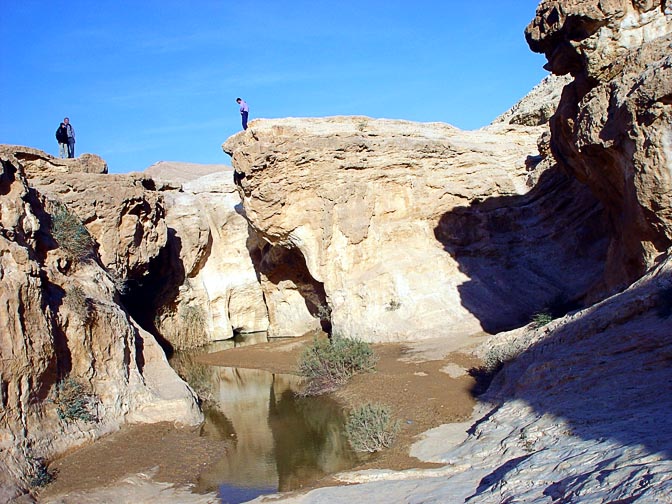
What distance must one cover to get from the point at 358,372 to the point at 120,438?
528 cm

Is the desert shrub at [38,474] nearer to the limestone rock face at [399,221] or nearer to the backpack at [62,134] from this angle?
the limestone rock face at [399,221]

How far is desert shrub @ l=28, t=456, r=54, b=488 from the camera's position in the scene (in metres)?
7.64

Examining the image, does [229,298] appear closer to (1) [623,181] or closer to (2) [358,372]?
(2) [358,372]

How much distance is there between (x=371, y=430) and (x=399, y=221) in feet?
30.5

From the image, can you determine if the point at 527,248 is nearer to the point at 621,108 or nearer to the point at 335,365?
the point at 335,365

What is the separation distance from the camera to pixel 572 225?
1708cm

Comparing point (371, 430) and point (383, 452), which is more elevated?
point (371, 430)

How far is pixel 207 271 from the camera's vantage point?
21938 mm

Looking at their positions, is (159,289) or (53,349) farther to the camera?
(159,289)

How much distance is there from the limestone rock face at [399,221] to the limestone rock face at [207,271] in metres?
4.00

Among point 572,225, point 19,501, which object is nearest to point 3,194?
point 19,501

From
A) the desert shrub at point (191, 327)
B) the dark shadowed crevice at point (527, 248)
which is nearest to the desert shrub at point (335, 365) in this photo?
the dark shadowed crevice at point (527, 248)

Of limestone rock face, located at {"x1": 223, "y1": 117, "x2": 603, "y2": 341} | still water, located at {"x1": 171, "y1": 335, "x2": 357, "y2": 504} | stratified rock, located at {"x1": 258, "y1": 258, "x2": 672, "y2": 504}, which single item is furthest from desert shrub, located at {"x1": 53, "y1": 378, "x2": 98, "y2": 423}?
limestone rock face, located at {"x1": 223, "y1": 117, "x2": 603, "y2": 341}

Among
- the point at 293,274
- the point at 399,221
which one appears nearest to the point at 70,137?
the point at 293,274
